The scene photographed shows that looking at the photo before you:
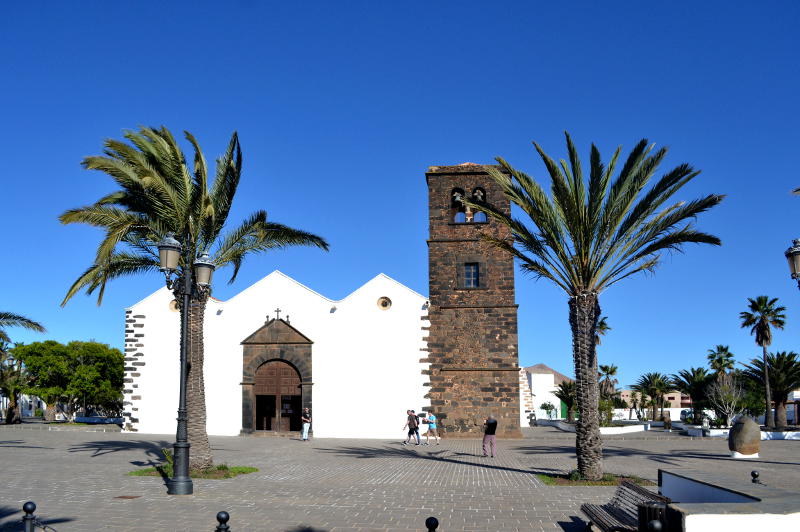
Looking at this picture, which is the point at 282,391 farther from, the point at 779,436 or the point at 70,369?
the point at 779,436

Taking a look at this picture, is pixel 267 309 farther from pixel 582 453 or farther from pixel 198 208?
pixel 582 453

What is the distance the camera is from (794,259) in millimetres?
10766

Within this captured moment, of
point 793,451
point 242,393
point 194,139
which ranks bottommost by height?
point 793,451

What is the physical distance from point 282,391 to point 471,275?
9.59 meters

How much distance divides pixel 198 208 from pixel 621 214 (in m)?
9.70

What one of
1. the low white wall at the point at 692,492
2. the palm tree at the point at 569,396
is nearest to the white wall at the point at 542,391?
the palm tree at the point at 569,396

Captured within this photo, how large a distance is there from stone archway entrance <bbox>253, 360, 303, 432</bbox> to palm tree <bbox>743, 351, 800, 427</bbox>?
27.2 m

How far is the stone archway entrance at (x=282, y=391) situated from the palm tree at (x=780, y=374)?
27.2 metres

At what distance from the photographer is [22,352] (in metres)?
38.0

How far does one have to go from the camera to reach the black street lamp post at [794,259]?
1069 cm

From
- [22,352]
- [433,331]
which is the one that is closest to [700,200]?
[433,331]

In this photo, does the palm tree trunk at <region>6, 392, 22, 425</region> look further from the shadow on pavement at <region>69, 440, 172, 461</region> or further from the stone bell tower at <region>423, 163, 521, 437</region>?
the stone bell tower at <region>423, 163, 521, 437</region>

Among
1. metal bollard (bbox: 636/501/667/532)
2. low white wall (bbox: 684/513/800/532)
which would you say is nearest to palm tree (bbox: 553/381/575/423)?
metal bollard (bbox: 636/501/667/532)

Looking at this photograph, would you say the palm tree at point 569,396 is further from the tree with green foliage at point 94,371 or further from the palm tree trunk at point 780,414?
the tree with green foliage at point 94,371
